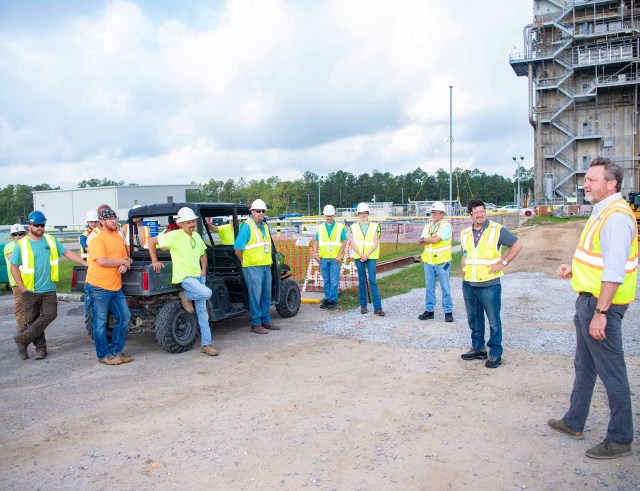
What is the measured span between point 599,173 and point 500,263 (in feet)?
7.28

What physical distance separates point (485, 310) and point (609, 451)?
248 centimetres

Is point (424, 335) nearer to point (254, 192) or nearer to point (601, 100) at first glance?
point (601, 100)

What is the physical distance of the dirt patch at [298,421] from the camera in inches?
150

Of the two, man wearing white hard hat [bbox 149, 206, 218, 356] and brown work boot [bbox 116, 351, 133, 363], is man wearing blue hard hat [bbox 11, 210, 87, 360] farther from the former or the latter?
man wearing white hard hat [bbox 149, 206, 218, 356]

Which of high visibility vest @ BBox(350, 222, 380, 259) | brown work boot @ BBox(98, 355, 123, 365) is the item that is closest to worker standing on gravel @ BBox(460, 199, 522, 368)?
high visibility vest @ BBox(350, 222, 380, 259)

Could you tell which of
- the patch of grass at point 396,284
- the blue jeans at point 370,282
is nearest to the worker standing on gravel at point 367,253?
the blue jeans at point 370,282

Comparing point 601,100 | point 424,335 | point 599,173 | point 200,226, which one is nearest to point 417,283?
point 424,335

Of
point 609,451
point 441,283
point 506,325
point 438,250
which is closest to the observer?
point 609,451

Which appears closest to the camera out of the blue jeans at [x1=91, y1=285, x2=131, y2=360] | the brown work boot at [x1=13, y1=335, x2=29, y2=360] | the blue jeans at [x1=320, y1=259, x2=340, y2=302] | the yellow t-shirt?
the blue jeans at [x1=91, y1=285, x2=131, y2=360]

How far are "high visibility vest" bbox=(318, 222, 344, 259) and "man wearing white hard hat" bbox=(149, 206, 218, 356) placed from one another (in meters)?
3.22

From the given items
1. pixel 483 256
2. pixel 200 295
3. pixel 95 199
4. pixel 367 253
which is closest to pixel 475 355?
pixel 483 256

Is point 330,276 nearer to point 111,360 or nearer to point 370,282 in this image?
point 370,282

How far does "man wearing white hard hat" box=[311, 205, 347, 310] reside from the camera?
9.78m

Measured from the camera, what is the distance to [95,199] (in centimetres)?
5788
